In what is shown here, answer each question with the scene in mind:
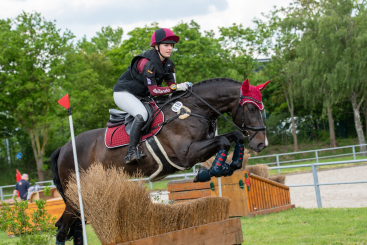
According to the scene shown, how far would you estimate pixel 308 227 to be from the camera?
6.12 metres

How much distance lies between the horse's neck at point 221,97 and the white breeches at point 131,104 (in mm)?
696

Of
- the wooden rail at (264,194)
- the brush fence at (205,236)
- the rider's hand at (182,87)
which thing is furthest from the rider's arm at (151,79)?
the wooden rail at (264,194)

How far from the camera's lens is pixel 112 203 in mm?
3248

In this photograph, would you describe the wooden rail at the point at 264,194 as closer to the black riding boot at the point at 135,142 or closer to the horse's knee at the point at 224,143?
the horse's knee at the point at 224,143

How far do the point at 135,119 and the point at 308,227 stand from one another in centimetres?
359

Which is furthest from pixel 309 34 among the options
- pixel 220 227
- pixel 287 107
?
pixel 220 227

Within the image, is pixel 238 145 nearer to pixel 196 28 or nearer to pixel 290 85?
pixel 196 28

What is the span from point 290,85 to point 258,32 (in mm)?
4870

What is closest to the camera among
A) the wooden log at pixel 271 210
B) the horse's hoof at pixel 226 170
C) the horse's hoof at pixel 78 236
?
the horse's hoof at pixel 226 170

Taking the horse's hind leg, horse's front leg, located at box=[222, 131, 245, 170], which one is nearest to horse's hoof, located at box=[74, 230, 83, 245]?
the horse's hind leg

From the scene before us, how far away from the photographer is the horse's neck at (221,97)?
4.55 metres

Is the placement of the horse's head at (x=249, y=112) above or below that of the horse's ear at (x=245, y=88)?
below

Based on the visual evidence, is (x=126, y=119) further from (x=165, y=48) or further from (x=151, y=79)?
(x=165, y=48)

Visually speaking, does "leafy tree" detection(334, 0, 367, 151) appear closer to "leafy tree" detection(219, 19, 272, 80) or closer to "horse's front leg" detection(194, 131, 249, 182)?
"leafy tree" detection(219, 19, 272, 80)
